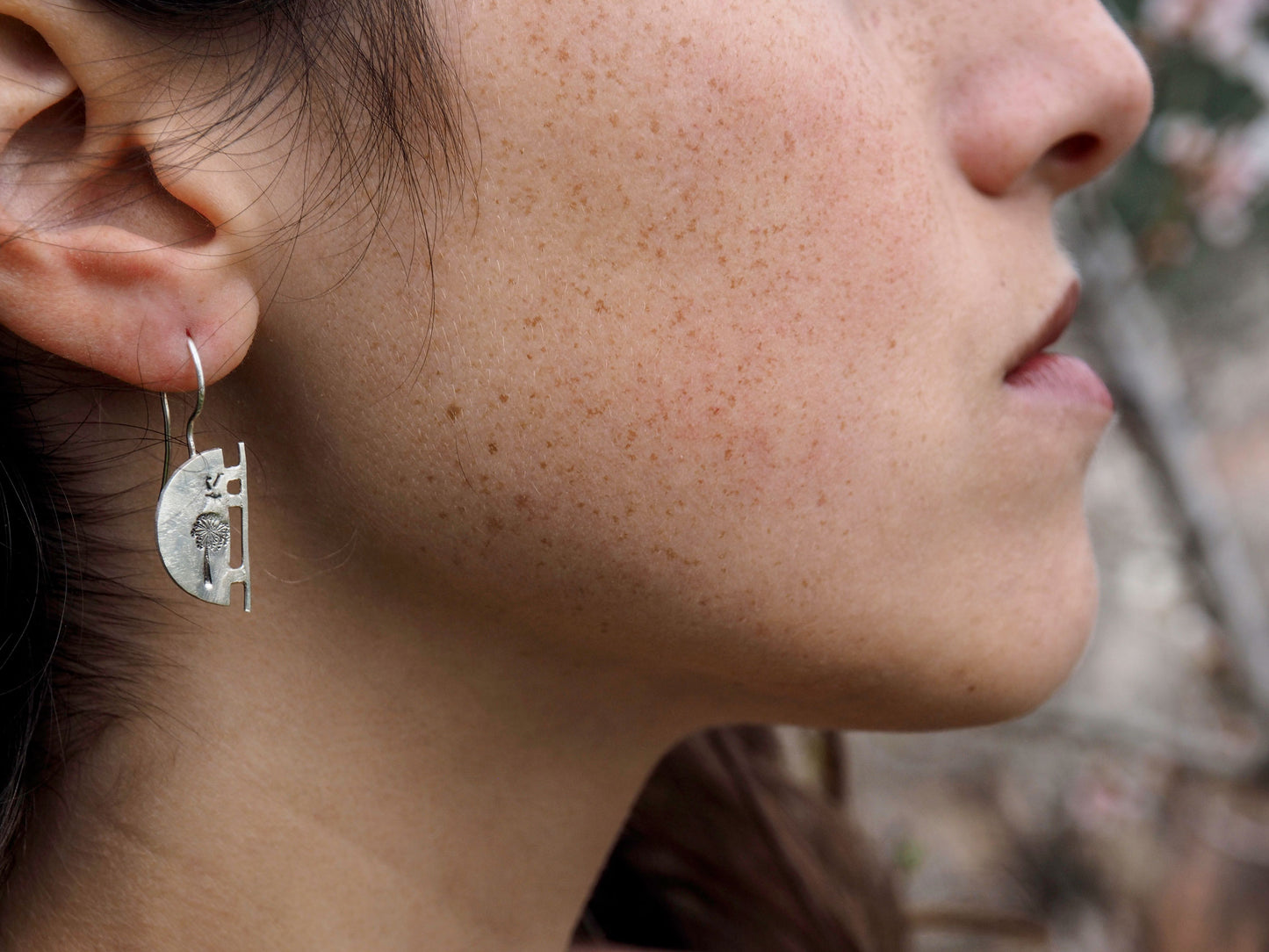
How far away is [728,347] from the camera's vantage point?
0.81 meters

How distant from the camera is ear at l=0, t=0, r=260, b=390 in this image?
739 millimetres

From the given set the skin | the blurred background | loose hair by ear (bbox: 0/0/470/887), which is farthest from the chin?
the blurred background

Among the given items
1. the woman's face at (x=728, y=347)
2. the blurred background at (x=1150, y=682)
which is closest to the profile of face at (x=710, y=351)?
the woman's face at (x=728, y=347)

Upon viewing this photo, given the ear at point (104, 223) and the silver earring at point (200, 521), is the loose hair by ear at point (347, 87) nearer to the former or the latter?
the ear at point (104, 223)

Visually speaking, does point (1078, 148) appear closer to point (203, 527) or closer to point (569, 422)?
point (569, 422)

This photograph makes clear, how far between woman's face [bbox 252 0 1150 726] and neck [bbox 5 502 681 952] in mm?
73

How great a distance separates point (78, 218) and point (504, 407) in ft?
1.07

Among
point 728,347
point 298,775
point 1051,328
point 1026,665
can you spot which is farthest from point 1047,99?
point 298,775

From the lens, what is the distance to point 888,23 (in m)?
0.89

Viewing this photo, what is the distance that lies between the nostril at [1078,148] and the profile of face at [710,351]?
3 centimetres

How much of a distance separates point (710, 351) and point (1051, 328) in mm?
378

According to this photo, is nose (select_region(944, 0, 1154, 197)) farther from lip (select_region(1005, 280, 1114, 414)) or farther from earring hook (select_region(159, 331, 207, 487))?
earring hook (select_region(159, 331, 207, 487))

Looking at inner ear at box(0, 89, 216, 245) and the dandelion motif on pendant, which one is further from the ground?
inner ear at box(0, 89, 216, 245)

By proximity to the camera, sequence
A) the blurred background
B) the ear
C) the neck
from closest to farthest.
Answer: the ear
the neck
the blurred background
